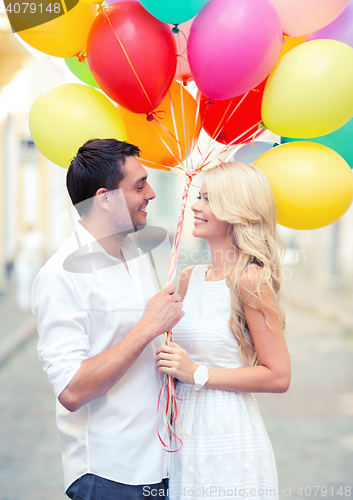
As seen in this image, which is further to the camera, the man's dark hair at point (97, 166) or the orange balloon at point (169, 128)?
the orange balloon at point (169, 128)

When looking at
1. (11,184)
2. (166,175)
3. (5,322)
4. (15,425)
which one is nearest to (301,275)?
(11,184)

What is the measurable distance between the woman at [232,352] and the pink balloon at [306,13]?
61cm

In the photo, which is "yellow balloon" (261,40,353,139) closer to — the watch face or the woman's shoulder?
the woman's shoulder

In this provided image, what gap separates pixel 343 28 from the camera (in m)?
2.03

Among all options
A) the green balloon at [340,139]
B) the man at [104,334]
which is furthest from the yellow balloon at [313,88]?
the man at [104,334]

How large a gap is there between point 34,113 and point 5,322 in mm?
7950

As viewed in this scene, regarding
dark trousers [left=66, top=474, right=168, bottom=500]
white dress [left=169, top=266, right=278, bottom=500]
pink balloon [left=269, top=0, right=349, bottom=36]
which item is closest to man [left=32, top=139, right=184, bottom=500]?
dark trousers [left=66, top=474, right=168, bottom=500]

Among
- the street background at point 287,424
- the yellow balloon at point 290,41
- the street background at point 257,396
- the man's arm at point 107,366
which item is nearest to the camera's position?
the man's arm at point 107,366

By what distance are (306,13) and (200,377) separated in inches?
60.0

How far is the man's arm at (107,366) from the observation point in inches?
63.4

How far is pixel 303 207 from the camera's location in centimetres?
189

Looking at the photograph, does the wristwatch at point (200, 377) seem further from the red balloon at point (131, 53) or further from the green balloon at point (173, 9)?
the green balloon at point (173, 9)

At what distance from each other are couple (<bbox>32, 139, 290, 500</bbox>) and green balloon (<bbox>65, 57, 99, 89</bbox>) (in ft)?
1.55

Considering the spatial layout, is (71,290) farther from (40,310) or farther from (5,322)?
(5,322)
